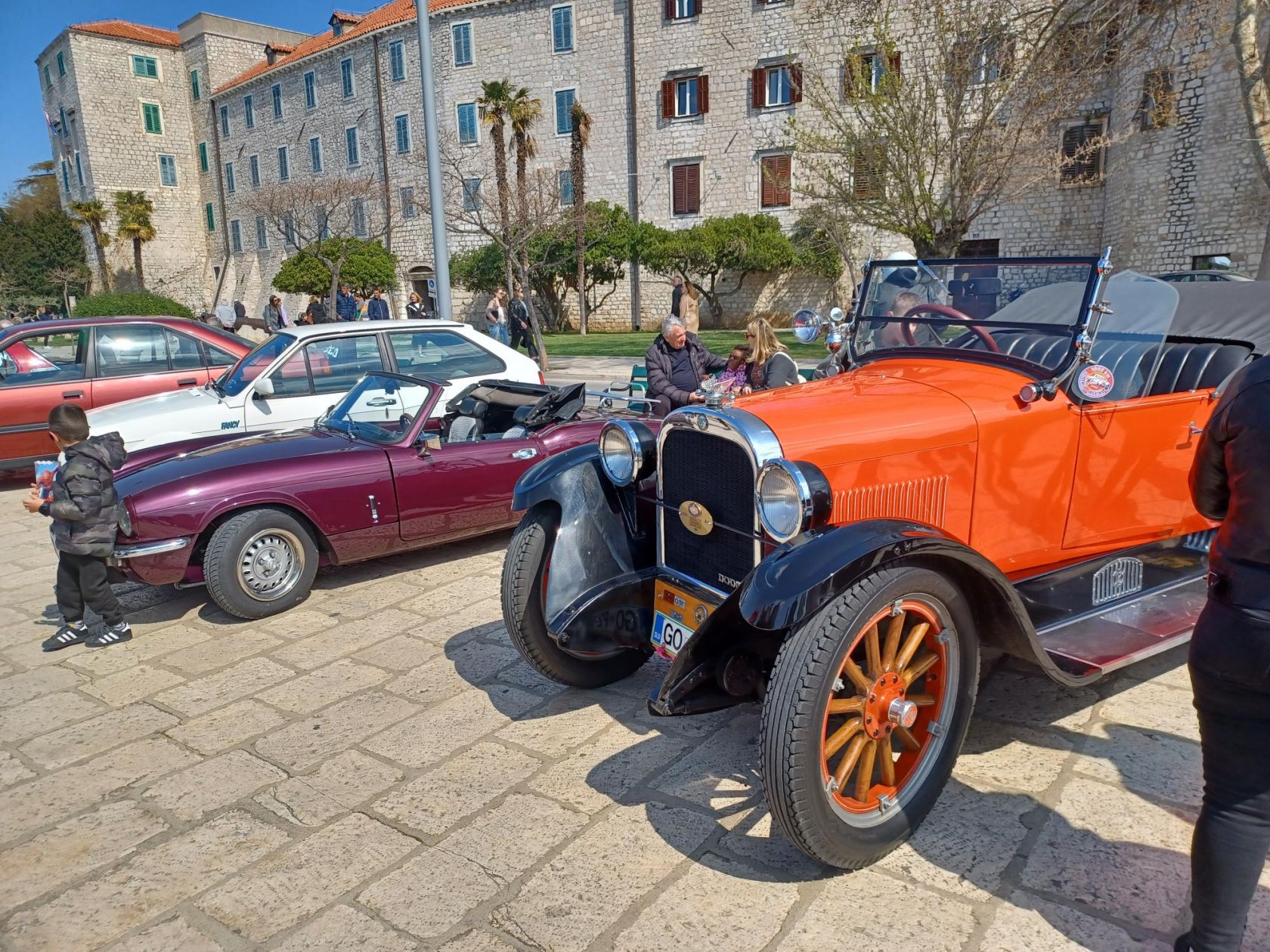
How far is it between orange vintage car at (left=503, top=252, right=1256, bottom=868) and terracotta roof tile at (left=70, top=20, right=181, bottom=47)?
188ft

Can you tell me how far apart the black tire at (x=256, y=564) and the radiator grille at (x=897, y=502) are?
3472 mm

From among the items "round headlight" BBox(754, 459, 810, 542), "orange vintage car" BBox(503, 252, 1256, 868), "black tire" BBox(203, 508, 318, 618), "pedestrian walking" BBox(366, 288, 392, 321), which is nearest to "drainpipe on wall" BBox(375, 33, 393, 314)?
"pedestrian walking" BBox(366, 288, 392, 321)

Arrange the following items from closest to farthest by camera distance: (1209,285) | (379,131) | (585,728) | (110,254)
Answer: (585,728) → (1209,285) → (379,131) → (110,254)

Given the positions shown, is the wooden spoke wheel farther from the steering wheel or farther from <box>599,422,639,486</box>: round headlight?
the steering wheel

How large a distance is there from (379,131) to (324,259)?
7552 mm

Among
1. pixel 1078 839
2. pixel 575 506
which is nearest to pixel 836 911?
pixel 1078 839

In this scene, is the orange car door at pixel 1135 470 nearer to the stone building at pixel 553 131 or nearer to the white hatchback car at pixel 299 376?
the white hatchback car at pixel 299 376

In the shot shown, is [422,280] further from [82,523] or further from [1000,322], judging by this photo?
[1000,322]

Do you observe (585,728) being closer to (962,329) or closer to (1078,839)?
(1078,839)

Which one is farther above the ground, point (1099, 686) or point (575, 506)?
point (575, 506)

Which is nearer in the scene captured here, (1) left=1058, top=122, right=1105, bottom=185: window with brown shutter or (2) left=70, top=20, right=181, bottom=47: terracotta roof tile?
(1) left=1058, top=122, right=1105, bottom=185: window with brown shutter

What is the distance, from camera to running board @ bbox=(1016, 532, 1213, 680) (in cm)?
322

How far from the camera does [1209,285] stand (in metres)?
5.52

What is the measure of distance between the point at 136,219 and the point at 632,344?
37544 mm
